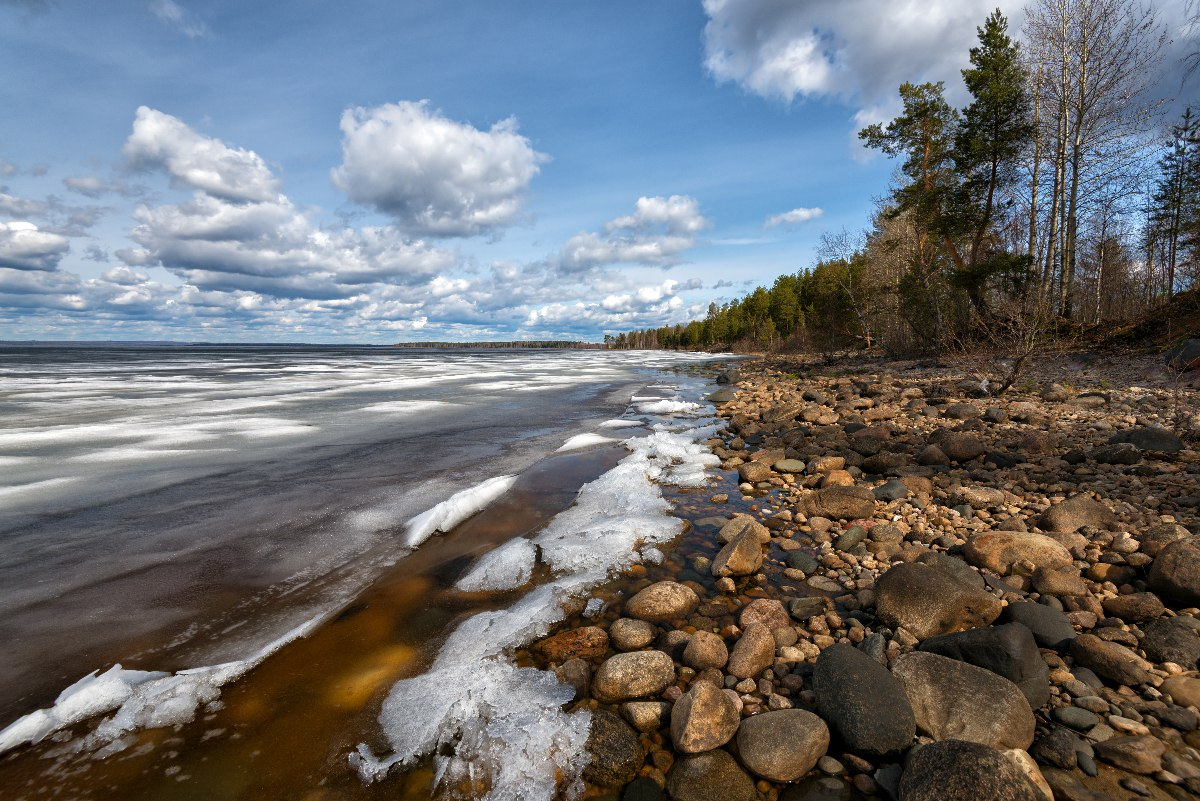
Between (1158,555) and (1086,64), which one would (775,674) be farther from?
(1086,64)

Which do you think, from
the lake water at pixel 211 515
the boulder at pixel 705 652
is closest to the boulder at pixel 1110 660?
the boulder at pixel 705 652

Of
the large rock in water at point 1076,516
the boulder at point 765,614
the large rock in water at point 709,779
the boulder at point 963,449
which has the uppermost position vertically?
the boulder at point 963,449

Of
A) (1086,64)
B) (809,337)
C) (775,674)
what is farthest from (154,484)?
(809,337)

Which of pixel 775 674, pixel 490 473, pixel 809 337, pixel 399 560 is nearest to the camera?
pixel 775 674

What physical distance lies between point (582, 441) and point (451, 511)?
4593 mm

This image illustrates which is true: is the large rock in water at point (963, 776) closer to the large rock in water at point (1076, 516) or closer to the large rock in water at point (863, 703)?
the large rock in water at point (863, 703)

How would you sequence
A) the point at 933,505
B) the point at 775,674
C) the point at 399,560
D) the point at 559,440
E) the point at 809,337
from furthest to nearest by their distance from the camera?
the point at 809,337 → the point at 559,440 → the point at 933,505 → the point at 399,560 → the point at 775,674

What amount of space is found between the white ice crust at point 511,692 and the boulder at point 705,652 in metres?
0.82

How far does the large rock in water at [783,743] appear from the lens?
247 cm

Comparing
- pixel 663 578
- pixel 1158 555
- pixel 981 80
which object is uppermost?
pixel 981 80

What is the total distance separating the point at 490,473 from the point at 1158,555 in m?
7.51

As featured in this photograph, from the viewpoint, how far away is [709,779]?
2.44 m

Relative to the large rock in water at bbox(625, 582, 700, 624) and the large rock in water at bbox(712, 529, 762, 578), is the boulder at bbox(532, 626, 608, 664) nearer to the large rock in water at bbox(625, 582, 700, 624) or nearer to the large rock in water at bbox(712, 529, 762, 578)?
the large rock in water at bbox(625, 582, 700, 624)

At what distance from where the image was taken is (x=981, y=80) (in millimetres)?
17641
